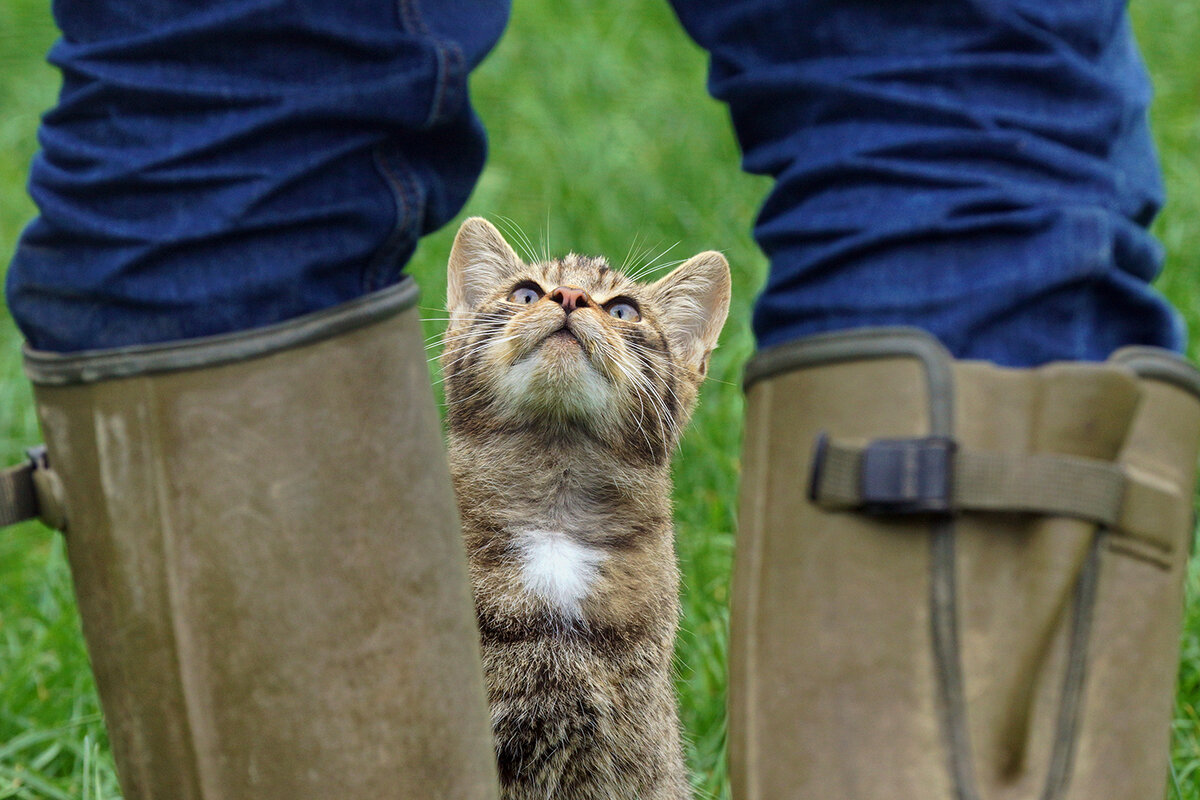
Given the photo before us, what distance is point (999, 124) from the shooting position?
52.9 inches

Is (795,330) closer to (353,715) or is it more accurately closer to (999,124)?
(999,124)

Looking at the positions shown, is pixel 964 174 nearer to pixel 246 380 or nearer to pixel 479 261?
pixel 246 380

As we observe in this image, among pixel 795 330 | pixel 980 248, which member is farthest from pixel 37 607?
pixel 980 248

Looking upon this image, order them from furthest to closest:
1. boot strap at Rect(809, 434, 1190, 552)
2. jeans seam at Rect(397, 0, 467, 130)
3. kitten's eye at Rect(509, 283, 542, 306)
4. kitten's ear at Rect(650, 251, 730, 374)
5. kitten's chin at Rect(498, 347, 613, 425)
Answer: kitten's ear at Rect(650, 251, 730, 374), kitten's eye at Rect(509, 283, 542, 306), kitten's chin at Rect(498, 347, 613, 425), jeans seam at Rect(397, 0, 467, 130), boot strap at Rect(809, 434, 1190, 552)

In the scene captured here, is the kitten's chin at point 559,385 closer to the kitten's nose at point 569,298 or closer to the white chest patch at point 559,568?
the kitten's nose at point 569,298

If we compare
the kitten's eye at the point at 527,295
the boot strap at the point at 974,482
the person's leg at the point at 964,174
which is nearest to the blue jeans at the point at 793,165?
the person's leg at the point at 964,174

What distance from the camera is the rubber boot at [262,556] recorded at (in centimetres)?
139

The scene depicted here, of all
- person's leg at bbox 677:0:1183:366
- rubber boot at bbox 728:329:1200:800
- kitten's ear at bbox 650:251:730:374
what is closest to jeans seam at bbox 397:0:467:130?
person's leg at bbox 677:0:1183:366

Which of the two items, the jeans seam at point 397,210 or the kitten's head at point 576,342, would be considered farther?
the kitten's head at point 576,342

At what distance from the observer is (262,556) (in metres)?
1.40

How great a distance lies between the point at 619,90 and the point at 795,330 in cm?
425

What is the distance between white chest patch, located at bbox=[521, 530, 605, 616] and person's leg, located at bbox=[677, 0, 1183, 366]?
0.89m

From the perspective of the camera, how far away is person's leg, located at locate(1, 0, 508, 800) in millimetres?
1351

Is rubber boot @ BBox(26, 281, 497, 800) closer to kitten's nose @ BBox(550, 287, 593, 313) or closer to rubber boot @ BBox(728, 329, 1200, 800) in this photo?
rubber boot @ BBox(728, 329, 1200, 800)
